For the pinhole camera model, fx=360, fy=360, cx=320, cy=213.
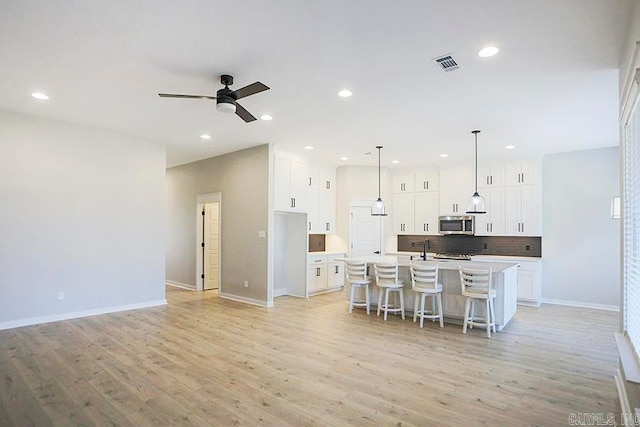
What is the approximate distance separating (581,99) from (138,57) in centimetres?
485

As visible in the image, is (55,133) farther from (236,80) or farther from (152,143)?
(236,80)

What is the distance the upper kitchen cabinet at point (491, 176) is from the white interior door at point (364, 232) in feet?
7.90

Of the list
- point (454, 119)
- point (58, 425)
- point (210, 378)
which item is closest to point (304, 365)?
point (210, 378)

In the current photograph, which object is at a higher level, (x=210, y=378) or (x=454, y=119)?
(x=454, y=119)

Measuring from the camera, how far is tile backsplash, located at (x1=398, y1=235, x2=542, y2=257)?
7582 millimetres

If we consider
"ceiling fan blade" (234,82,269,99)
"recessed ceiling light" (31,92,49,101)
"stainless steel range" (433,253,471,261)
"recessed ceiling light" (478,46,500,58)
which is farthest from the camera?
"stainless steel range" (433,253,471,261)

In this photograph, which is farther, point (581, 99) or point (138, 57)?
point (581, 99)

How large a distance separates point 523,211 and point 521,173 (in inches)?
30.6

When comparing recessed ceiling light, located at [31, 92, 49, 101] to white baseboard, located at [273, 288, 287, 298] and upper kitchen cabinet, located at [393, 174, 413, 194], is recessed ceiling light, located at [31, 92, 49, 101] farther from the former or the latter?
upper kitchen cabinet, located at [393, 174, 413, 194]

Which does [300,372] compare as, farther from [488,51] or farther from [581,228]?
[581,228]

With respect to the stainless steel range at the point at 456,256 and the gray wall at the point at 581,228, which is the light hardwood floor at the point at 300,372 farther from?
the stainless steel range at the point at 456,256

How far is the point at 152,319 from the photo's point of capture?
5523 mm

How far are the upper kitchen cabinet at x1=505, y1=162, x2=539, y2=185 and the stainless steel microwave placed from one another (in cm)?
109

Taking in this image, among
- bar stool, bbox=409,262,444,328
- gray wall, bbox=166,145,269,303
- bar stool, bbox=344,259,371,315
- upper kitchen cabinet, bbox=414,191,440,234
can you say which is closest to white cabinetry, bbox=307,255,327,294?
gray wall, bbox=166,145,269,303
